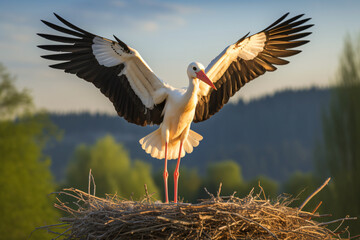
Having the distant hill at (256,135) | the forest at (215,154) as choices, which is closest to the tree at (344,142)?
the forest at (215,154)


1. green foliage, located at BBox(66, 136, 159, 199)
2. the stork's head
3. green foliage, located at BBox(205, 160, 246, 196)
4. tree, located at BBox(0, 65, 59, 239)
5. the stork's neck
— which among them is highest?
the stork's head

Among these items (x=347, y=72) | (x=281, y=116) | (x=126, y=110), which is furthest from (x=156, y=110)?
(x=281, y=116)

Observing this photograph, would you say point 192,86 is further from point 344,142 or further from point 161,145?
point 344,142

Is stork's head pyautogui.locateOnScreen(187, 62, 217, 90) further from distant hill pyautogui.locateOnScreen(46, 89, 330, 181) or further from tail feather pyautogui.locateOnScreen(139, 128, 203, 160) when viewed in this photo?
distant hill pyautogui.locateOnScreen(46, 89, 330, 181)

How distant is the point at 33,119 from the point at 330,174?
45.1 ft

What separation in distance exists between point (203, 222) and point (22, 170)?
798 inches

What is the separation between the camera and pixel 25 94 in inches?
941

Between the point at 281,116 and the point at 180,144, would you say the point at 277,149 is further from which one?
the point at 180,144

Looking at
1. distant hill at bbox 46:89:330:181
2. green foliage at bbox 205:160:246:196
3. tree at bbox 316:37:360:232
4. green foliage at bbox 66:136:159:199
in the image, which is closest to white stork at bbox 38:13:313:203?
tree at bbox 316:37:360:232

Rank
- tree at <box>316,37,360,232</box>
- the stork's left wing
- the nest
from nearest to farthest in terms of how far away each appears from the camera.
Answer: the nest → the stork's left wing → tree at <box>316,37,360,232</box>

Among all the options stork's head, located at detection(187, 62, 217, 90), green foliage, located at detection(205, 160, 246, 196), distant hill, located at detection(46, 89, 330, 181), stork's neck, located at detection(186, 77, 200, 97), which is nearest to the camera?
stork's head, located at detection(187, 62, 217, 90)

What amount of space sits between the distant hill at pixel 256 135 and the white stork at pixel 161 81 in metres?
58.2

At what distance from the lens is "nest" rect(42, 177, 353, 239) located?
13.7 feet

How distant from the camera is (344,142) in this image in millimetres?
22141
